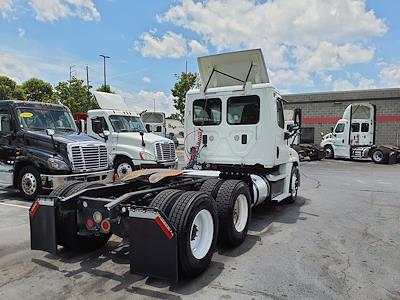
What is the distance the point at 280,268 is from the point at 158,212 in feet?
5.99

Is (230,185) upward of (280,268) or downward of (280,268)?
upward

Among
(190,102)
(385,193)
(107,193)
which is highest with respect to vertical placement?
(190,102)

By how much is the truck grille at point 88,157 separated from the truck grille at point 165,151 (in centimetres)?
234

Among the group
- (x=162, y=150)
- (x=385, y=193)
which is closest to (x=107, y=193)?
(x=162, y=150)

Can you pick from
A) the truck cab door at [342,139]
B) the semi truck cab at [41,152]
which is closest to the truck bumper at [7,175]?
the semi truck cab at [41,152]

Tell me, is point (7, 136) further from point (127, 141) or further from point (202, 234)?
point (202, 234)

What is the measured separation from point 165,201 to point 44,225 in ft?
5.21

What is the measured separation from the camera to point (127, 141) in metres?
11.9

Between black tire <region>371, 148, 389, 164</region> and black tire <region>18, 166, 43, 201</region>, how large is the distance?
19899 millimetres

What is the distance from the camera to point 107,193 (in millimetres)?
5203

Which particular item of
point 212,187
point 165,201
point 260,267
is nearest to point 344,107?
point 212,187

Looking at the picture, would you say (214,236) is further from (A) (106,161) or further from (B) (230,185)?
(A) (106,161)

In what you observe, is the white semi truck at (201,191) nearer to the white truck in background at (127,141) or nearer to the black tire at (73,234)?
the black tire at (73,234)

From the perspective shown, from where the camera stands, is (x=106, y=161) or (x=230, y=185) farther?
(x=106, y=161)
